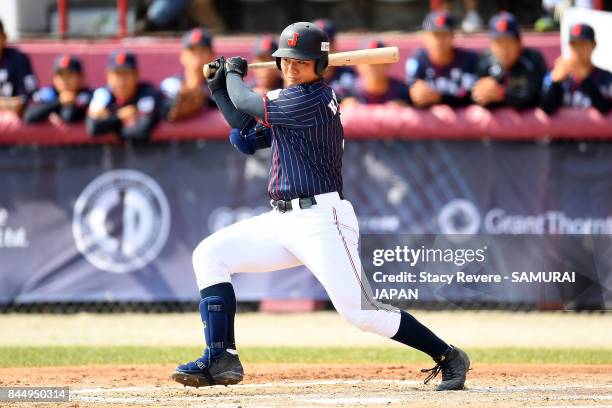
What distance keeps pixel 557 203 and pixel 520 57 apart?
1.27 m

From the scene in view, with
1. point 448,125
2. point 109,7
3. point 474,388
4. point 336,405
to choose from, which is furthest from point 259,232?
point 109,7

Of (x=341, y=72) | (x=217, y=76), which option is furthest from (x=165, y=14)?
(x=217, y=76)

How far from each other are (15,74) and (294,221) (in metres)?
5.73

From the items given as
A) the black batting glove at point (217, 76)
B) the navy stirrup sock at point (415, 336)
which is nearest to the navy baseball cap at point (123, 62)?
the black batting glove at point (217, 76)

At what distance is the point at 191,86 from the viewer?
32.2 feet

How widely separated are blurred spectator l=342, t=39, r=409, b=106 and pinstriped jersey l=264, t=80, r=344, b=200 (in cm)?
411

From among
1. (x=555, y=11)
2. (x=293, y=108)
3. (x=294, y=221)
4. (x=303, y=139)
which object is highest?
(x=555, y=11)

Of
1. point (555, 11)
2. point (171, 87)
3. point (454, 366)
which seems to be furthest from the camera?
point (555, 11)

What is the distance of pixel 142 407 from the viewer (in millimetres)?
5391

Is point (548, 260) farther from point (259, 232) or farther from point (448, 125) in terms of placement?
point (259, 232)

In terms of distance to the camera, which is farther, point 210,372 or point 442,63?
point 442,63

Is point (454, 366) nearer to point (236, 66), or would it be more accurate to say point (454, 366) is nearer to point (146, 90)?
point (236, 66)

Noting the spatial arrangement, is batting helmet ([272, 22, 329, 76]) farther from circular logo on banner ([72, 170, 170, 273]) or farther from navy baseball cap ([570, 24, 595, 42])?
circular logo on banner ([72, 170, 170, 273])
